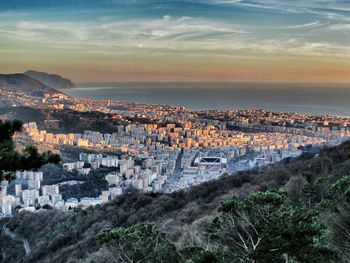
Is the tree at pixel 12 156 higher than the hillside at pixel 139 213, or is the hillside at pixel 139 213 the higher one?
the tree at pixel 12 156

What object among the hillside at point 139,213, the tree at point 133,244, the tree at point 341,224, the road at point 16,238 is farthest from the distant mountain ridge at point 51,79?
the tree at point 341,224

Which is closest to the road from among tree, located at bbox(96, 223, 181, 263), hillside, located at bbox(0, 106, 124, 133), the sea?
tree, located at bbox(96, 223, 181, 263)

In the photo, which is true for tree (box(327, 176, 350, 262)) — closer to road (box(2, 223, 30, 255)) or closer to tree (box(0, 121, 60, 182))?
tree (box(0, 121, 60, 182))

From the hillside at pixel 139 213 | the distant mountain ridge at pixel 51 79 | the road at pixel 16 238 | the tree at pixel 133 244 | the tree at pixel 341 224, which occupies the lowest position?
the road at pixel 16 238

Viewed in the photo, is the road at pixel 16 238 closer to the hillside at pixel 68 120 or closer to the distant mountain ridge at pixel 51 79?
the hillside at pixel 68 120

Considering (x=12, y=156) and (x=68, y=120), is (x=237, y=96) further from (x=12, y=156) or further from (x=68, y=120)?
(x=12, y=156)

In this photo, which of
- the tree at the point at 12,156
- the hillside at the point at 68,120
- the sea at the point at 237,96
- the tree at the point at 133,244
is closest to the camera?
the tree at the point at 133,244
